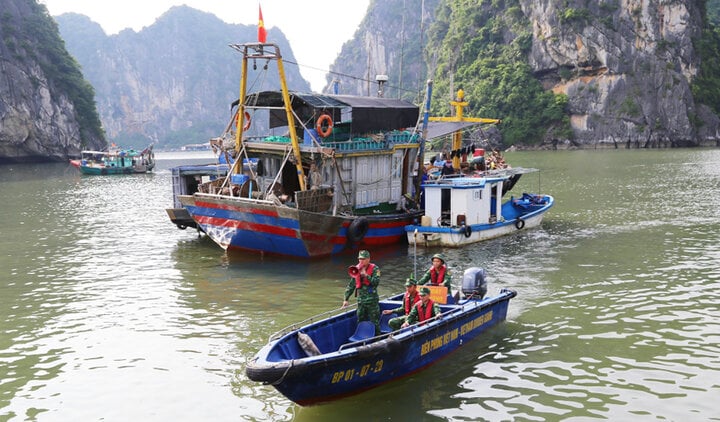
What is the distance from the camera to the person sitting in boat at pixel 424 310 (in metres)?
12.9

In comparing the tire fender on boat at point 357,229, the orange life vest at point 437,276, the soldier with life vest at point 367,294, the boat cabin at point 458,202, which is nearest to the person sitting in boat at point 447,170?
the boat cabin at point 458,202

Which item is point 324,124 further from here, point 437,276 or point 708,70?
point 708,70

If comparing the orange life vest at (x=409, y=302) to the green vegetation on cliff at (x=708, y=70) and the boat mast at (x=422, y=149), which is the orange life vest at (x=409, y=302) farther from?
the green vegetation on cliff at (x=708, y=70)

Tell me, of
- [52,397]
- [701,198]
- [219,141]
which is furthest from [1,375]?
[701,198]

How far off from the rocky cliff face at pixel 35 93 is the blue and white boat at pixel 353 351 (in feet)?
277

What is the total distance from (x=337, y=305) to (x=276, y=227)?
5176mm

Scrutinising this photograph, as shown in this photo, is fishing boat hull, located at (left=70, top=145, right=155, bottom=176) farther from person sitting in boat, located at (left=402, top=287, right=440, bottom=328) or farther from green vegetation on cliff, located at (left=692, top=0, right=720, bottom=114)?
green vegetation on cliff, located at (left=692, top=0, right=720, bottom=114)

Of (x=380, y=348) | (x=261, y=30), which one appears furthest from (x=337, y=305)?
(x=261, y=30)

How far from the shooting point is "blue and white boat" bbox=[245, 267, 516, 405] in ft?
34.4

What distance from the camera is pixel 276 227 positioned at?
22.1 metres

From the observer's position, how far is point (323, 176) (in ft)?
77.0

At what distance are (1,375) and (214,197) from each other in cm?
1047

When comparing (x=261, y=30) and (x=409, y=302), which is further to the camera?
(x=261, y=30)

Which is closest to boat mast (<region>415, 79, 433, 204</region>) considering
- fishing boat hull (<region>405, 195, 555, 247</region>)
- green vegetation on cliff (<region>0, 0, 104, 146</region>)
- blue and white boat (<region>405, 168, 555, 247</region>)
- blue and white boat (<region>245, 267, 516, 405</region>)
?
blue and white boat (<region>405, 168, 555, 247</region>)
